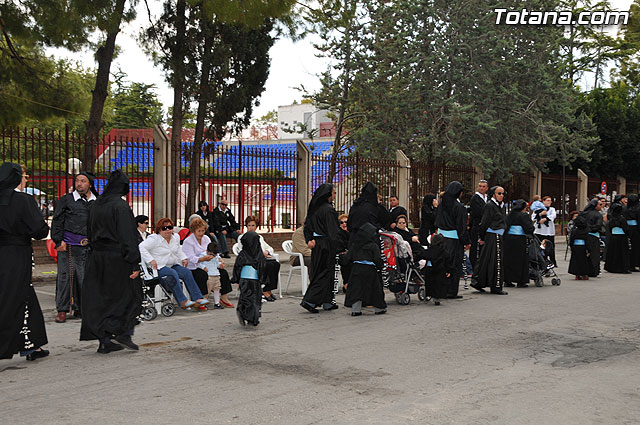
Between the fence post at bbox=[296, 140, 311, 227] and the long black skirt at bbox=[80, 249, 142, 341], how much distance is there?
14188 mm

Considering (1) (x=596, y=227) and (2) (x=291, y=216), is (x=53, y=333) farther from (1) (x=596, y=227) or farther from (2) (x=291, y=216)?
(2) (x=291, y=216)

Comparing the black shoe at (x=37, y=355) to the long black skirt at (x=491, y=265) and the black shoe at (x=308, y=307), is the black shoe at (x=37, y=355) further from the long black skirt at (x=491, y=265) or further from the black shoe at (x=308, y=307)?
the long black skirt at (x=491, y=265)

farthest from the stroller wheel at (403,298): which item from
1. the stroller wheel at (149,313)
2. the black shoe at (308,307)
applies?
the stroller wheel at (149,313)

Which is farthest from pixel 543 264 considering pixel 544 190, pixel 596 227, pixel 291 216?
pixel 544 190

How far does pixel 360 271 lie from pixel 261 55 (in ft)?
40.2

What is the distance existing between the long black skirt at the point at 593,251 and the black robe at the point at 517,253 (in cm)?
241

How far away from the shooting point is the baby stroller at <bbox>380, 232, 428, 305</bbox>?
1122 cm

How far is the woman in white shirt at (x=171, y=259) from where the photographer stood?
33.1 feet

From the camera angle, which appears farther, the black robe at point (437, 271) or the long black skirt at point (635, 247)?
the long black skirt at point (635, 247)

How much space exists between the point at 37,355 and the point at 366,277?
177 inches

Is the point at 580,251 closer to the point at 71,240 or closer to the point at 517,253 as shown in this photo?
the point at 517,253

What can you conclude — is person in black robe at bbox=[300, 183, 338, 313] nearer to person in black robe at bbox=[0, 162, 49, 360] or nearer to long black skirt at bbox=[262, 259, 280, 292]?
long black skirt at bbox=[262, 259, 280, 292]

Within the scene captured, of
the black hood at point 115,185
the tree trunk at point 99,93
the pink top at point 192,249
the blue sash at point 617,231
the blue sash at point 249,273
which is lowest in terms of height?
the blue sash at point 249,273

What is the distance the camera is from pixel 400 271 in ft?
37.3
